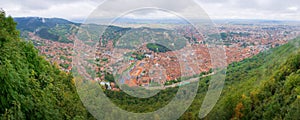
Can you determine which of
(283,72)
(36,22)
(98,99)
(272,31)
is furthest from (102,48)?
(272,31)

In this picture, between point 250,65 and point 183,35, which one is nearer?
point 183,35

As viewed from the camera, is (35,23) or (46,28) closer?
(46,28)

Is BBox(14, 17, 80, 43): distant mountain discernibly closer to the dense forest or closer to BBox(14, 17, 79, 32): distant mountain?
BBox(14, 17, 79, 32): distant mountain

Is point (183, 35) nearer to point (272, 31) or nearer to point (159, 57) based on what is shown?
point (159, 57)

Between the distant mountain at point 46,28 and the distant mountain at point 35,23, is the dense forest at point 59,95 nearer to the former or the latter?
the distant mountain at point 46,28

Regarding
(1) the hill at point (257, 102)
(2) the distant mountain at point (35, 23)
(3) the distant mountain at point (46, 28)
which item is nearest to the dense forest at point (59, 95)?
(1) the hill at point (257, 102)

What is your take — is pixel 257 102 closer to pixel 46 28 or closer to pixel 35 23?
pixel 46 28

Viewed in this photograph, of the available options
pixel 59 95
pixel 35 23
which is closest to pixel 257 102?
pixel 59 95

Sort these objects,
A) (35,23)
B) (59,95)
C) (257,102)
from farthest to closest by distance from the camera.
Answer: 1. (35,23)
2. (257,102)
3. (59,95)
